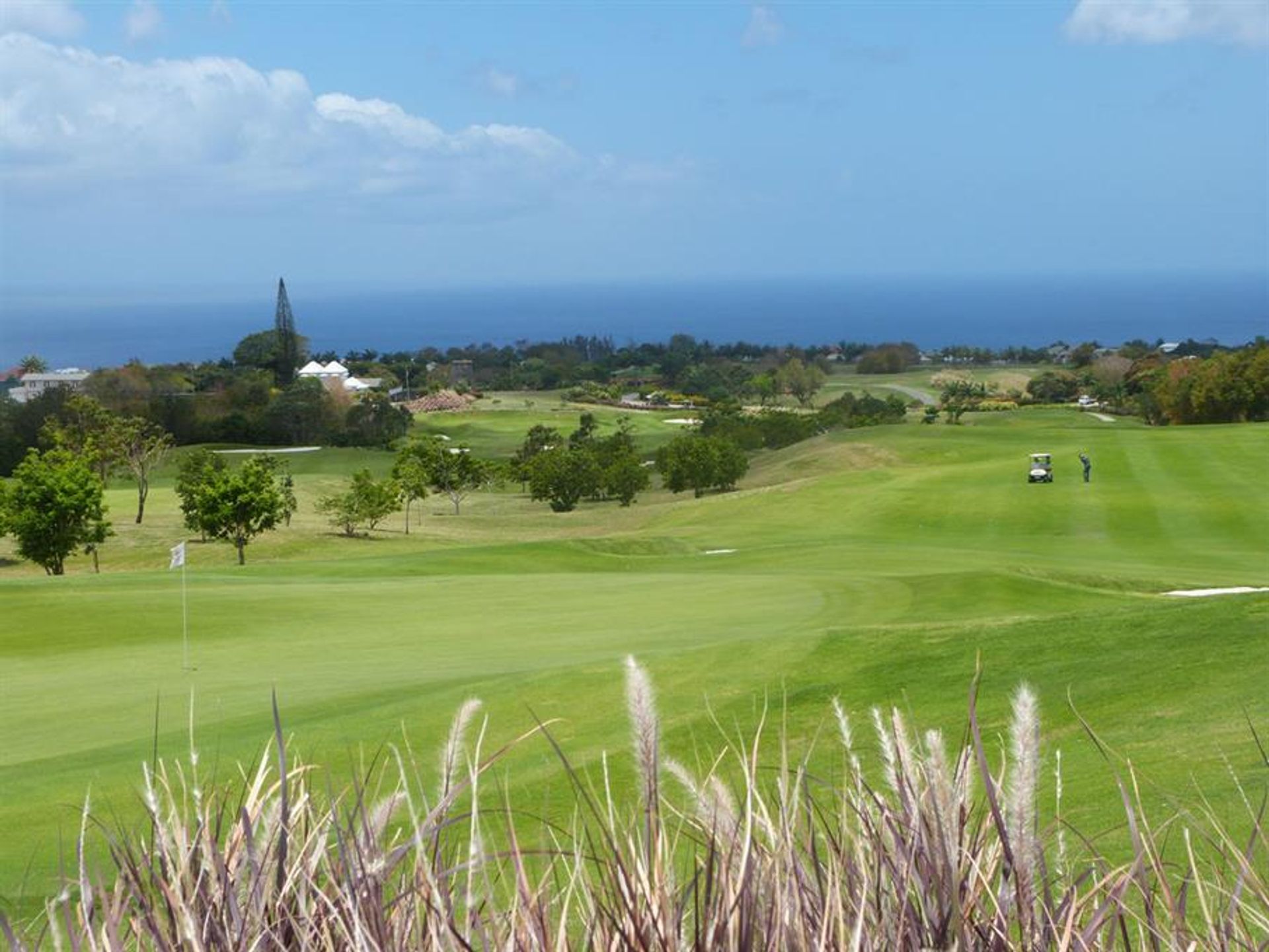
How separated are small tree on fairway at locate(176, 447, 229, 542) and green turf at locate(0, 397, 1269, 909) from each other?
18.9 meters

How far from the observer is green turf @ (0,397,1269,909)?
938 centimetres

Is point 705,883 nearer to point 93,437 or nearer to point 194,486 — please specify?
point 194,486

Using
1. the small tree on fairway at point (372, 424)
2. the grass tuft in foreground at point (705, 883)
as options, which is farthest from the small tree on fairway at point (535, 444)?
the grass tuft in foreground at point (705, 883)

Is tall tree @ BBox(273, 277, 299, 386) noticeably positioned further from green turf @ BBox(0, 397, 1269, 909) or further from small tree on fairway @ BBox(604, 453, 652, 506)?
green turf @ BBox(0, 397, 1269, 909)

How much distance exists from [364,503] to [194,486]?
19.6 feet

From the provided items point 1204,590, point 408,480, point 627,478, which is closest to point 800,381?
point 627,478

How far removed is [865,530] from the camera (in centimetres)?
3925

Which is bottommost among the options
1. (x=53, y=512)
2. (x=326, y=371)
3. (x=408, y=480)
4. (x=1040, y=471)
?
(x=408, y=480)

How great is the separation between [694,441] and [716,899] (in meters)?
61.1

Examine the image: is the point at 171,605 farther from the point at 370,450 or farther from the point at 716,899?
the point at 370,450

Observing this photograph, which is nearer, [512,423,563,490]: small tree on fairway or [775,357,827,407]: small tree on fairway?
[512,423,563,490]: small tree on fairway

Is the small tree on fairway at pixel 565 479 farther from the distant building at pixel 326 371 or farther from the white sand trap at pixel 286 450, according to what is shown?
the distant building at pixel 326 371

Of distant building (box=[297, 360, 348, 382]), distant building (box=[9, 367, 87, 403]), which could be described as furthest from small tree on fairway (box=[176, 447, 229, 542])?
distant building (box=[297, 360, 348, 382])

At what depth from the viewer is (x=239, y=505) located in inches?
1768
